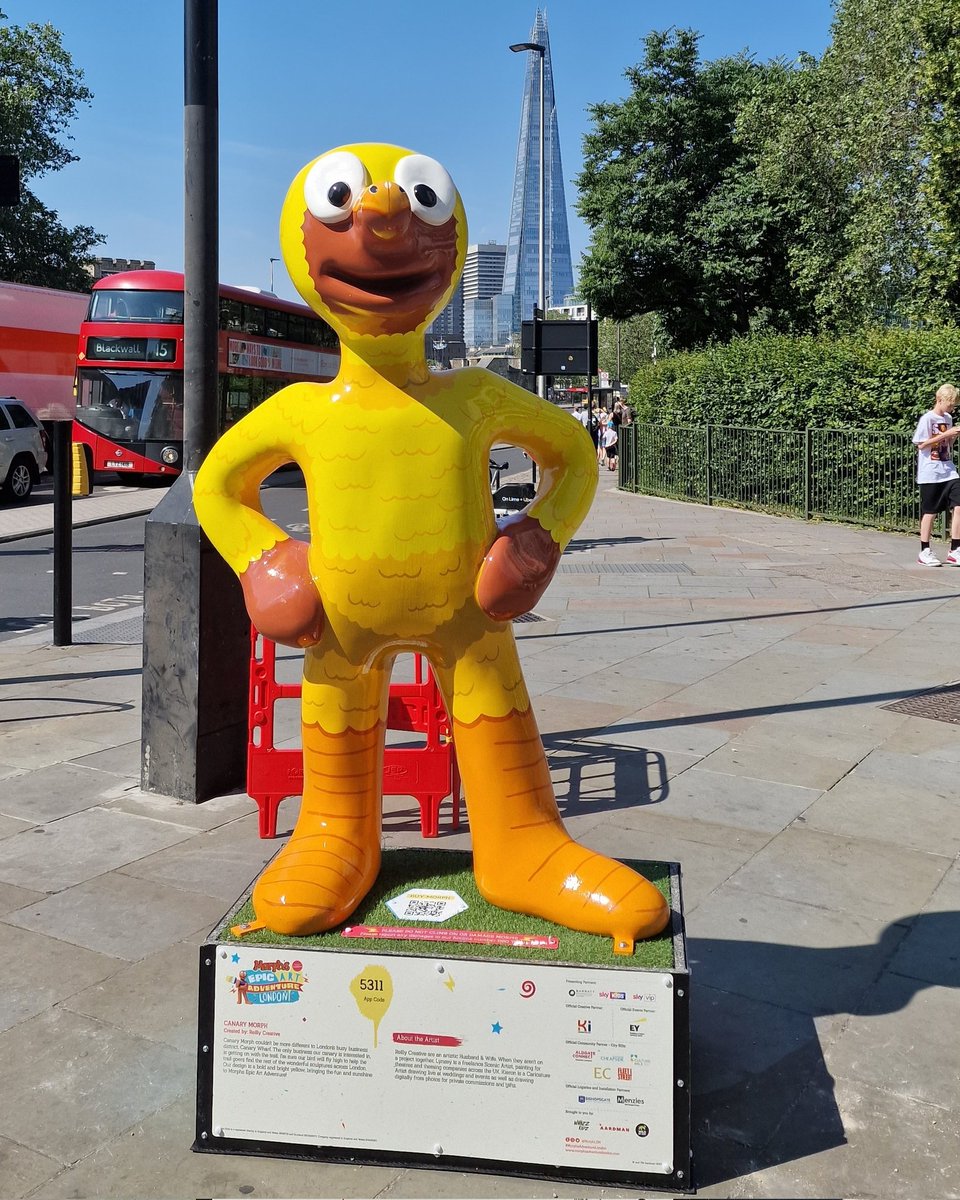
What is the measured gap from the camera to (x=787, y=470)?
17.1 meters

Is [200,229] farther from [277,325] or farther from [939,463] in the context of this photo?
[277,325]

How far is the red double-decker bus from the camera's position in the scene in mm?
19828

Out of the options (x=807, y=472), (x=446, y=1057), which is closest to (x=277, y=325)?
(x=807, y=472)

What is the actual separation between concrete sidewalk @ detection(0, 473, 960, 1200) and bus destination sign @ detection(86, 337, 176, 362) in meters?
12.3

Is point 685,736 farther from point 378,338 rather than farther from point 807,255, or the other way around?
point 807,255

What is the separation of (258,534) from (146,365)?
18.0 meters

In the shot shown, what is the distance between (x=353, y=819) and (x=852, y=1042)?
1.49 meters

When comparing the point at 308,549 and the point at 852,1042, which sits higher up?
the point at 308,549

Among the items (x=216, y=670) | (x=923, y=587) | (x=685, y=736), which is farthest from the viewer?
(x=923, y=587)

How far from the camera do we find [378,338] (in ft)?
9.77

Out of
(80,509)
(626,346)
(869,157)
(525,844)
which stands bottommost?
(525,844)

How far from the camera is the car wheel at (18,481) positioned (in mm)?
19172

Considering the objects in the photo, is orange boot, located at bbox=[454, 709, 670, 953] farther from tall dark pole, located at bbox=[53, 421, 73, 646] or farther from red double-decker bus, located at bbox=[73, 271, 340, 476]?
red double-decker bus, located at bbox=[73, 271, 340, 476]

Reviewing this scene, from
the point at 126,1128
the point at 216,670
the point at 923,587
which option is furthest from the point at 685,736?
the point at 923,587
